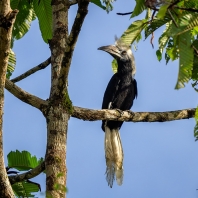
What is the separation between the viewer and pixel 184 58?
254 centimetres

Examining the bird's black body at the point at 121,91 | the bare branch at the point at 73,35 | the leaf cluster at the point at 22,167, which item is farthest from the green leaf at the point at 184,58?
the bird's black body at the point at 121,91

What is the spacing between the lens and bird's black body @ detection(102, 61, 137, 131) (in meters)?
7.59

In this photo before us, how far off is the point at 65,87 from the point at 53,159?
597mm

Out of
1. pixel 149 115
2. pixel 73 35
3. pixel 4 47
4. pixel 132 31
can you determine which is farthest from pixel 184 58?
pixel 149 115

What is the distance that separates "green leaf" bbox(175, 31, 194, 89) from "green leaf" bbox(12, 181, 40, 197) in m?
2.06

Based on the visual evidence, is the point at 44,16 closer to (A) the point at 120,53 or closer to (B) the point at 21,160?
(B) the point at 21,160

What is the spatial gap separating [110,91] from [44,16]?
2916 mm

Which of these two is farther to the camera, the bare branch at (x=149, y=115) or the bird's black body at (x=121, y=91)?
the bird's black body at (x=121, y=91)

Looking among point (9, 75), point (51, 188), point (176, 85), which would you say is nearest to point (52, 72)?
point (9, 75)

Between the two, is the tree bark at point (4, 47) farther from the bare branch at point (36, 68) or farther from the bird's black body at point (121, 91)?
the bird's black body at point (121, 91)

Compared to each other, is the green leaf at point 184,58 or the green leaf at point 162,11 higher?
the green leaf at point 162,11

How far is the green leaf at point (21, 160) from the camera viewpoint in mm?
4258

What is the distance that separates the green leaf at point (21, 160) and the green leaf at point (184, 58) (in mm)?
2070

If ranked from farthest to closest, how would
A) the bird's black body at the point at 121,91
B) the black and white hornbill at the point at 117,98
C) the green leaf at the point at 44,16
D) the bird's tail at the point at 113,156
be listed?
the bird's black body at the point at 121,91 → the black and white hornbill at the point at 117,98 → the bird's tail at the point at 113,156 → the green leaf at the point at 44,16
